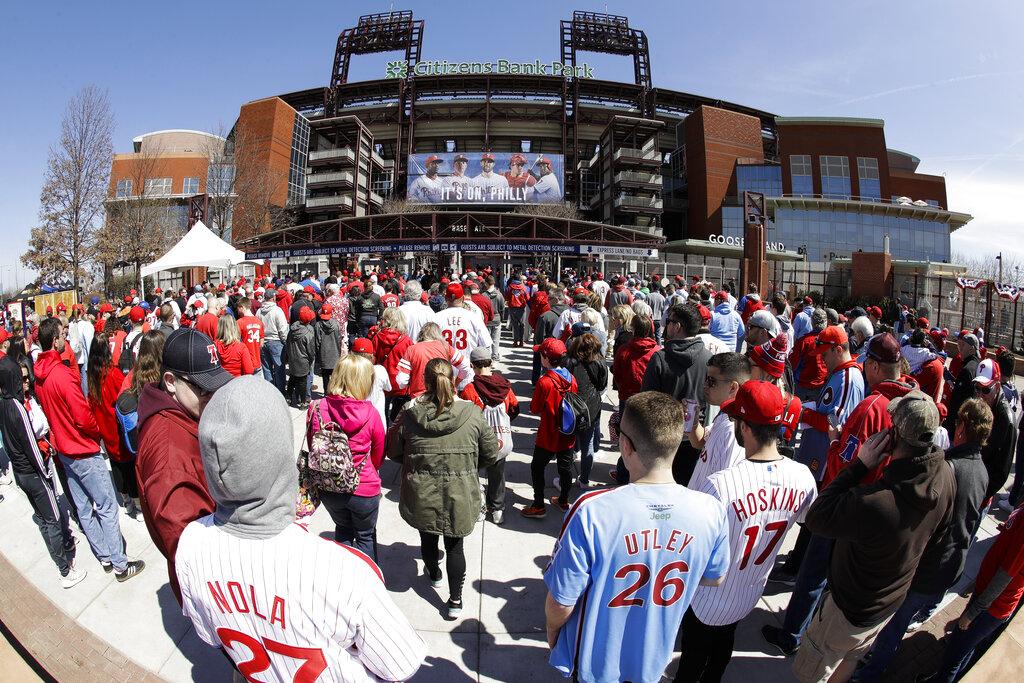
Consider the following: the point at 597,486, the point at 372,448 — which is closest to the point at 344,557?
the point at 372,448

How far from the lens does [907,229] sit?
5100 centimetres

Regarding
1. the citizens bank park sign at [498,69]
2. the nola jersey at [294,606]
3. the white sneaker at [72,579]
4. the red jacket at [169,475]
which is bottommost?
the white sneaker at [72,579]

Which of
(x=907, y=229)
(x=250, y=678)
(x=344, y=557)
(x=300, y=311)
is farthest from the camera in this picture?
(x=907, y=229)

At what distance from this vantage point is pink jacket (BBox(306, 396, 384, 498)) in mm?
3195

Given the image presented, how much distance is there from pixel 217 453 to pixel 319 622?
25.5 inches

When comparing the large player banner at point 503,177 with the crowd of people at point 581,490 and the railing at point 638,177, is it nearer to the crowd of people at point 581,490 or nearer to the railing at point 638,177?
the railing at point 638,177

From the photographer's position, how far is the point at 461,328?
606 cm

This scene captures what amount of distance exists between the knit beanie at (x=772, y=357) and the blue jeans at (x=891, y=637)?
5.08 feet

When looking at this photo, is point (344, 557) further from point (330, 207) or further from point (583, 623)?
point (330, 207)

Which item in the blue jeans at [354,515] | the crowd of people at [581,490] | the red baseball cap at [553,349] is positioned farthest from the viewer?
the red baseball cap at [553,349]

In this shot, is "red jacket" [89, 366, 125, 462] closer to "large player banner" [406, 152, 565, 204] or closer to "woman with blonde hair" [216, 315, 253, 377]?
"woman with blonde hair" [216, 315, 253, 377]

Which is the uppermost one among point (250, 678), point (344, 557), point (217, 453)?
point (217, 453)

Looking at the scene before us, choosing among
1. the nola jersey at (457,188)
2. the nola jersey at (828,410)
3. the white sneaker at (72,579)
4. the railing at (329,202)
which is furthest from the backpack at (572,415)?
the railing at (329,202)

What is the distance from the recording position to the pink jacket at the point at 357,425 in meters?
3.20
